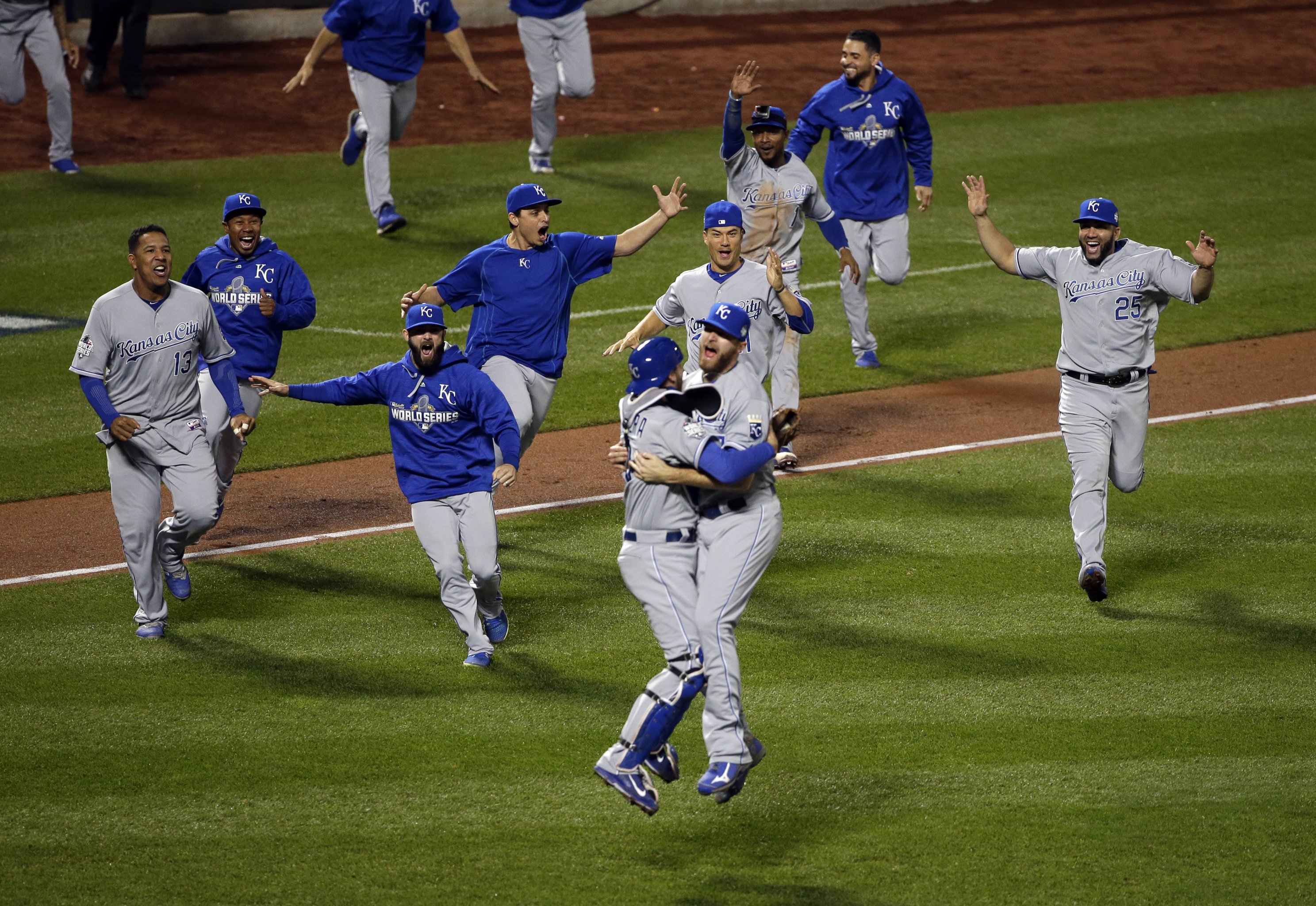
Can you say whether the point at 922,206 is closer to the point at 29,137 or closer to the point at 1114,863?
the point at 1114,863

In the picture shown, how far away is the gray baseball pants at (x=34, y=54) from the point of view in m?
15.1

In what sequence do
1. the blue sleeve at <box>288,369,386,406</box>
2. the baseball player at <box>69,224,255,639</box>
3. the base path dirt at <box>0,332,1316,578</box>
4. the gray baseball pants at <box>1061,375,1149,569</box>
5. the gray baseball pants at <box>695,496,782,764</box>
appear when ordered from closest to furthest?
the gray baseball pants at <box>695,496,782,764</box>, the blue sleeve at <box>288,369,386,406</box>, the baseball player at <box>69,224,255,639</box>, the gray baseball pants at <box>1061,375,1149,569</box>, the base path dirt at <box>0,332,1316,578</box>

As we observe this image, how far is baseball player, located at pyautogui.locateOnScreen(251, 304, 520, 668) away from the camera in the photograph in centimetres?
777

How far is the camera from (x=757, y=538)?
20.6ft

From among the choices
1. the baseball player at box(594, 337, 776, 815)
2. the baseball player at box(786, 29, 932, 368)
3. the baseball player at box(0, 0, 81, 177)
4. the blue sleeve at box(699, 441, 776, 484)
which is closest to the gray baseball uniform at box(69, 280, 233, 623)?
the baseball player at box(594, 337, 776, 815)

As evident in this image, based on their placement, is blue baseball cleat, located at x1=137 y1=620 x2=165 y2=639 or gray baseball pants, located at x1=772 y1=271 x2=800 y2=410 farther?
gray baseball pants, located at x1=772 y1=271 x2=800 y2=410

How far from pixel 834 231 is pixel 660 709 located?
17.9 ft

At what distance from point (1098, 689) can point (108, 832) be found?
4535mm

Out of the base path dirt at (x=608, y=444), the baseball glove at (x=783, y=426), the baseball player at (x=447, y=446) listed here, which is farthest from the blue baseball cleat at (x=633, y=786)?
the base path dirt at (x=608, y=444)

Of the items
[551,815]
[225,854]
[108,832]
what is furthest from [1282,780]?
[108,832]

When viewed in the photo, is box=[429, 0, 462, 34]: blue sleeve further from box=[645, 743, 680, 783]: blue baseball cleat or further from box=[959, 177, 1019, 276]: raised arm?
box=[645, 743, 680, 783]: blue baseball cleat

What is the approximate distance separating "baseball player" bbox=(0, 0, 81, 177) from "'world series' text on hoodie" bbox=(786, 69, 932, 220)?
25.7 feet

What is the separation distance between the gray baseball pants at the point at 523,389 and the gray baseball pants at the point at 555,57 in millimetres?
7783

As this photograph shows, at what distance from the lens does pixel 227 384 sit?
28.4 feet
